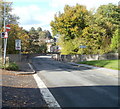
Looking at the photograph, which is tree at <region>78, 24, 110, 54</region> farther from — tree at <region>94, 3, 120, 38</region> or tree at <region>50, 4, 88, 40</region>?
tree at <region>50, 4, 88, 40</region>

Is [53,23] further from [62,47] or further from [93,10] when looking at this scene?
[93,10]

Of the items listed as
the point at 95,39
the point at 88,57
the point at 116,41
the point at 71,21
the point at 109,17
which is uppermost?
the point at 109,17

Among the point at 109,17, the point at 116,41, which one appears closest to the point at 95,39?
the point at 116,41

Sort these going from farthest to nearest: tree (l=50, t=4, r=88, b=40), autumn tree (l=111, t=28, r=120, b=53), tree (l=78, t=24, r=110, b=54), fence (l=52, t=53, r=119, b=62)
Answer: tree (l=50, t=4, r=88, b=40), tree (l=78, t=24, r=110, b=54), fence (l=52, t=53, r=119, b=62), autumn tree (l=111, t=28, r=120, b=53)

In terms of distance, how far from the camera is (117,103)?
6.23 metres

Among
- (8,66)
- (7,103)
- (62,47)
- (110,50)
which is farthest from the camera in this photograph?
(62,47)

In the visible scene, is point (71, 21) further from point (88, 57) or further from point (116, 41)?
point (116, 41)

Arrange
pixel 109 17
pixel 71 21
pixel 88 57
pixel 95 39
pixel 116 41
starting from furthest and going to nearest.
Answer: pixel 109 17 < pixel 71 21 < pixel 88 57 < pixel 95 39 < pixel 116 41

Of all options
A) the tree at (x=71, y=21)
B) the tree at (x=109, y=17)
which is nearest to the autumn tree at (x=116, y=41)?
the tree at (x=109, y=17)

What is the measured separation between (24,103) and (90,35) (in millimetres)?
34123

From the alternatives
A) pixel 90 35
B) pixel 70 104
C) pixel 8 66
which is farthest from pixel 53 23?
pixel 70 104

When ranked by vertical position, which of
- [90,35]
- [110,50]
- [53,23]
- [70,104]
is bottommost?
[70,104]

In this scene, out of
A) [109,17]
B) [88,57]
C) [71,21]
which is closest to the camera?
[88,57]

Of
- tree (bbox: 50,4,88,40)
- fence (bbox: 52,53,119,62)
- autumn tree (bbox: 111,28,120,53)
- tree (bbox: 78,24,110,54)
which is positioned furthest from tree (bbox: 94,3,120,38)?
fence (bbox: 52,53,119,62)
